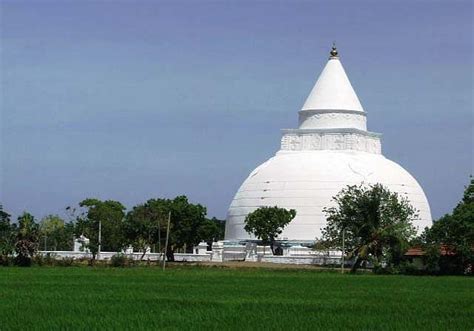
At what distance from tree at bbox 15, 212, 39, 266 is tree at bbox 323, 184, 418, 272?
18461 millimetres

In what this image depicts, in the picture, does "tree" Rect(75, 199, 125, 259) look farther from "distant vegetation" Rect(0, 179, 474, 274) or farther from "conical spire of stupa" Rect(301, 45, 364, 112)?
"conical spire of stupa" Rect(301, 45, 364, 112)

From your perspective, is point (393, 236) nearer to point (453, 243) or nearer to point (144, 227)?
point (453, 243)

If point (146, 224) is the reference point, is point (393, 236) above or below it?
below

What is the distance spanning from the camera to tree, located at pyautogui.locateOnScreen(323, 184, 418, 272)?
6675 cm

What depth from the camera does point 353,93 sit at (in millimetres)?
95500

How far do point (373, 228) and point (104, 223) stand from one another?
2887 cm

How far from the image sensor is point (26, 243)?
65750 mm

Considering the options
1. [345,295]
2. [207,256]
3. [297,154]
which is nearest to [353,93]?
[297,154]

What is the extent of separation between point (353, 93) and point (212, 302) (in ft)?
217

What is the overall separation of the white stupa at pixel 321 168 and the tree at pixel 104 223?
9.57 metres

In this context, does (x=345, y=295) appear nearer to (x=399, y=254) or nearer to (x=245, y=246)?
(x=399, y=254)

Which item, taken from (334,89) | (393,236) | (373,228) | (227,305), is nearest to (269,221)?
(334,89)

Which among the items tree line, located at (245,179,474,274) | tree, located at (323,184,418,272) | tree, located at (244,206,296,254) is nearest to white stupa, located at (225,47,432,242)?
tree, located at (244,206,296,254)

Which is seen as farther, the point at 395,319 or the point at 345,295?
the point at 345,295
